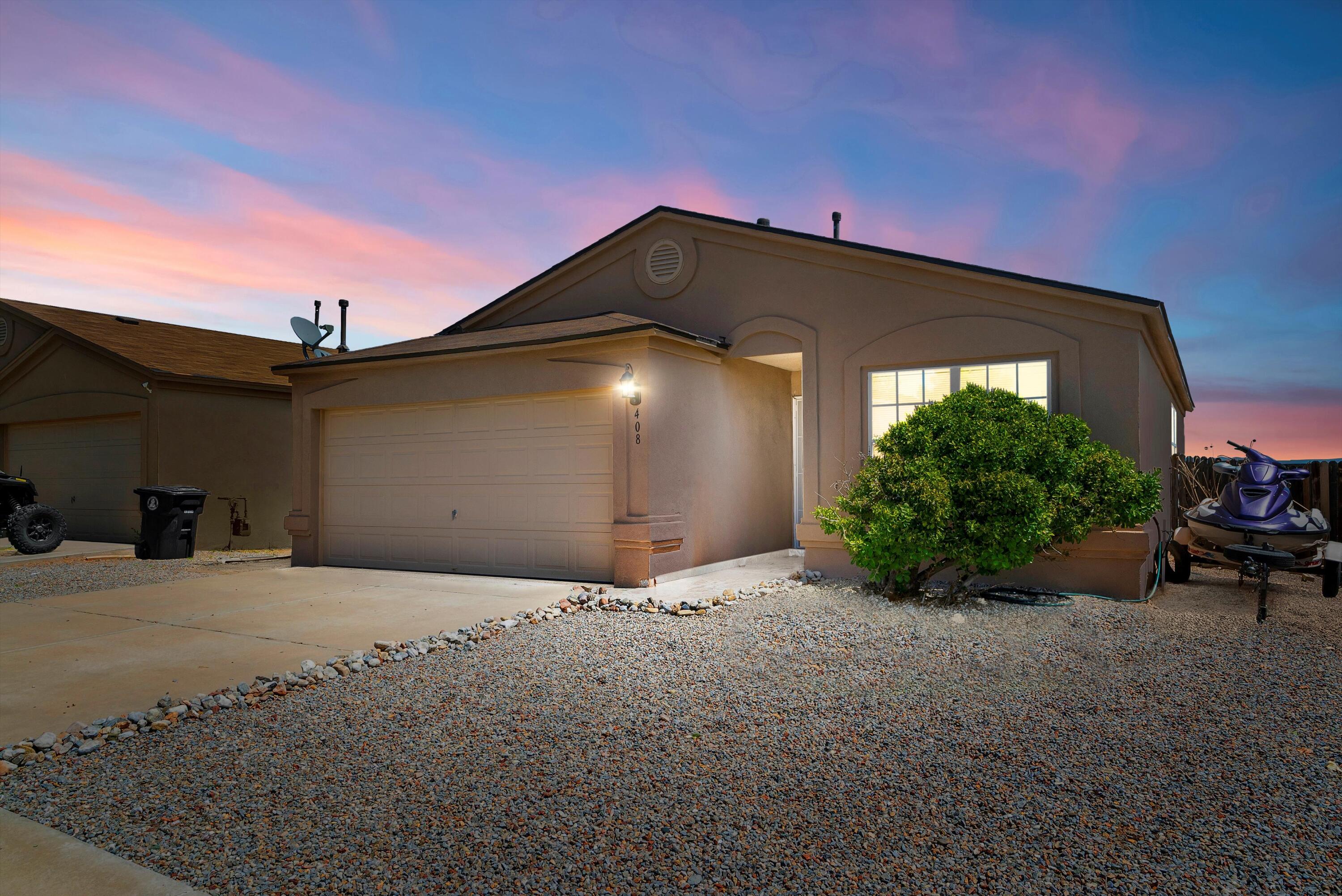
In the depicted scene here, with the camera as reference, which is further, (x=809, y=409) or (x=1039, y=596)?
(x=809, y=409)

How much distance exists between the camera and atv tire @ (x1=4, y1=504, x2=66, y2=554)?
12227mm

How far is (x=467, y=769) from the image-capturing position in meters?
3.39

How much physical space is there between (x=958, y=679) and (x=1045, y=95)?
7.78m

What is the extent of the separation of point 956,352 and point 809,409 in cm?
180

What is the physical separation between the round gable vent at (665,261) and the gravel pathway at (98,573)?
23.3 ft

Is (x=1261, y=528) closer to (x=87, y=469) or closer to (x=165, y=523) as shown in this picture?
(x=165, y=523)

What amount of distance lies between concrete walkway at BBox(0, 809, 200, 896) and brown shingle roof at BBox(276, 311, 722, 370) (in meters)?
6.33

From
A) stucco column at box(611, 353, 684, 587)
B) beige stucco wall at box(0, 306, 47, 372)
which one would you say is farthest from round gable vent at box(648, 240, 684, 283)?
beige stucco wall at box(0, 306, 47, 372)

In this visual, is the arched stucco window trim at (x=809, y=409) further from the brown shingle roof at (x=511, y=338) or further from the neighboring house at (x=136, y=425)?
the neighboring house at (x=136, y=425)

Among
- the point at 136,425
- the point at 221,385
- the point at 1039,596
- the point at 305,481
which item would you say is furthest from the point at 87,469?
the point at 1039,596

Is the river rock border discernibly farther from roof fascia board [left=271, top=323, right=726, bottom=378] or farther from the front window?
roof fascia board [left=271, top=323, right=726, bottom=378]

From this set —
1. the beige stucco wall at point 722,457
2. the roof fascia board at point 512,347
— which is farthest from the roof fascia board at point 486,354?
the beige stucco wall at point 722,457

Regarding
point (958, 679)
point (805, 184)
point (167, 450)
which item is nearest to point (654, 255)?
point (805, 184)

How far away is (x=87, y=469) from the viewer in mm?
15109
